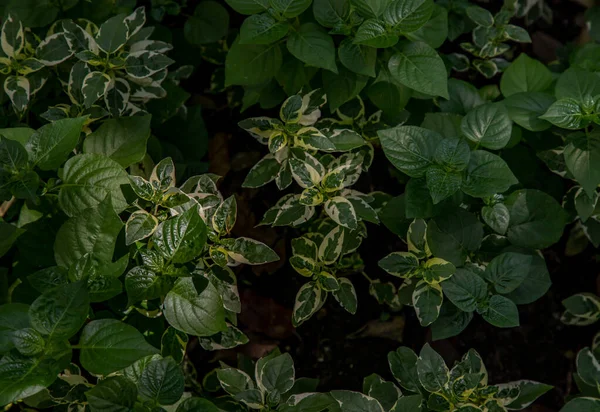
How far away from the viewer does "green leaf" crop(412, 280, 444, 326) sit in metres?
1.85

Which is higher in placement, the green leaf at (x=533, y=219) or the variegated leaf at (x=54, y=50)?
the variegated leaf at (x=54, y=50)

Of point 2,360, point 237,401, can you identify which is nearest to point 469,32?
point 237,401

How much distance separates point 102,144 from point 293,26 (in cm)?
74

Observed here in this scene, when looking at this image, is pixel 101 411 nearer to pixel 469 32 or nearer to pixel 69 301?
pixel 69 301

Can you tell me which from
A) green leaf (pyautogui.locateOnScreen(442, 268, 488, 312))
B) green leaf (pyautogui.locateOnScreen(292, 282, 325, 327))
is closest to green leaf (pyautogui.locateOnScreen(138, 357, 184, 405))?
green leaf (pyautogui.locateOnScreen(292, 282, 325, 327))

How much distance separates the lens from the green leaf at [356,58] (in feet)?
6.25

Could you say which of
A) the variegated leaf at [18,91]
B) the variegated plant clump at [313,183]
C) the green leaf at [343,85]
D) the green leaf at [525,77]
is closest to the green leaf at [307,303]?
the variegated plant clump at [313,183]

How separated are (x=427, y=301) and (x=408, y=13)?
894mm

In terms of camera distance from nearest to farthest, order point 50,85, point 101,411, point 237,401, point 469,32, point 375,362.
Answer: point 101,411
point 237,401
point 50,85
point 375,362
point 469,32

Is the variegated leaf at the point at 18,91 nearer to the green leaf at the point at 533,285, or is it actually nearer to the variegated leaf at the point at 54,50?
the variegated leaf at the point at 54,50

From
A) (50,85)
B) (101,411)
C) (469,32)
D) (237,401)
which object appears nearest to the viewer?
(101,411)

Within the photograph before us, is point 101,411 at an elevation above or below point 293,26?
below

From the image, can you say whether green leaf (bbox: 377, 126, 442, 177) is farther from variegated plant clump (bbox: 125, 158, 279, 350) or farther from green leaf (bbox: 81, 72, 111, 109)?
green leaf (bbox: 81, 72, 111, 109)

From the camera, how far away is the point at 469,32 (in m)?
2.70
